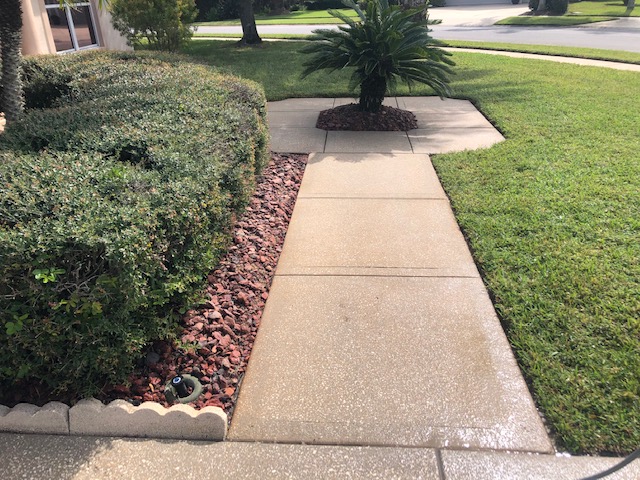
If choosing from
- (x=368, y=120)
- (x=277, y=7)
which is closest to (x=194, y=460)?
(x=368, y=120)

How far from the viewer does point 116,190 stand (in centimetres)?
320

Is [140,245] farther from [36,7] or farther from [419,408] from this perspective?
[36,7]

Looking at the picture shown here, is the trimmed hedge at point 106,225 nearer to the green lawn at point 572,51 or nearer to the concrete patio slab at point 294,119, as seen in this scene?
the concrete patio slab at point 294,119

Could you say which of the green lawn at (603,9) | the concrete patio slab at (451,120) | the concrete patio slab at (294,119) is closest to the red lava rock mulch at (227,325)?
the concrete patio slab at (294,119)

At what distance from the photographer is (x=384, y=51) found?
755cm

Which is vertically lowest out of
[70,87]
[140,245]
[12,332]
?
[12,332]

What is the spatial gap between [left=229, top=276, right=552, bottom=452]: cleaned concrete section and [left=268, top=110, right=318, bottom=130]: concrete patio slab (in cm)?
486

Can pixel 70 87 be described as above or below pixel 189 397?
above

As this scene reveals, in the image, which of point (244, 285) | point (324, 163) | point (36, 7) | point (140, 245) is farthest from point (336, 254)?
point (36, 7)

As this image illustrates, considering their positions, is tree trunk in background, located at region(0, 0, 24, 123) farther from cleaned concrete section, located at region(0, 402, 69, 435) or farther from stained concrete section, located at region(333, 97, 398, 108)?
stained concrete section, located at region(333, 97, 398, 108)

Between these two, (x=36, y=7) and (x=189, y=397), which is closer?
(x=189, y=397)

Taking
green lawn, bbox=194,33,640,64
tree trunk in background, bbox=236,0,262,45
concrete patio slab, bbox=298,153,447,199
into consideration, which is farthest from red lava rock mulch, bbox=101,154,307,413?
tree trunk in background, bbox=236,0,262,45

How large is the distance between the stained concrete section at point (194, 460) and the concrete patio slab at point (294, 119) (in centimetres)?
635

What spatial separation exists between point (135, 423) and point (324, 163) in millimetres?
4502
